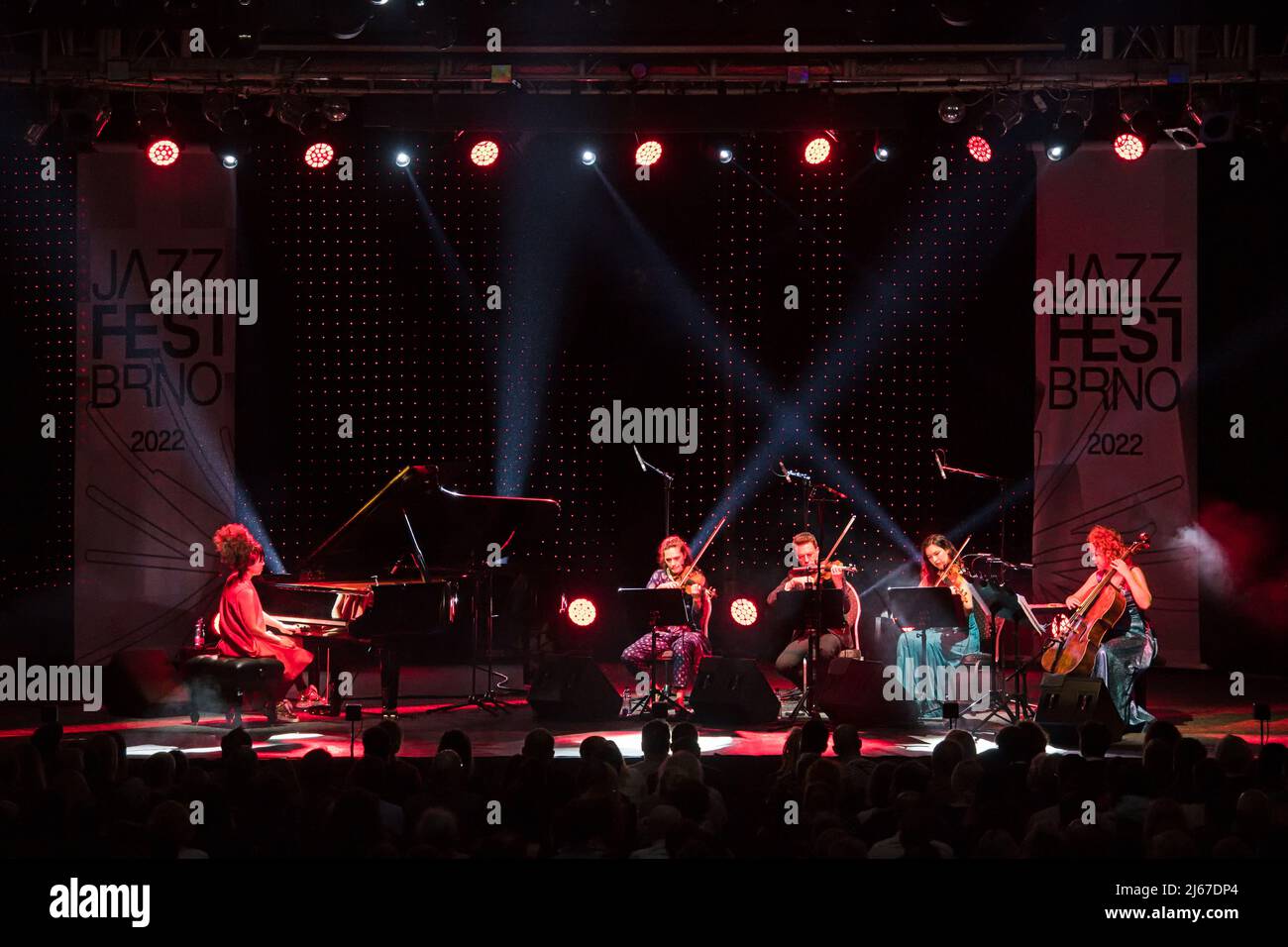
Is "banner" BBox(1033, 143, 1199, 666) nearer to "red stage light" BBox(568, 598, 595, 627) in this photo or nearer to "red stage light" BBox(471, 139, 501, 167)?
"red stage light" BBox(568, 598, 595, 627)

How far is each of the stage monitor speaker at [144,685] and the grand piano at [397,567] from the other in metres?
0.82

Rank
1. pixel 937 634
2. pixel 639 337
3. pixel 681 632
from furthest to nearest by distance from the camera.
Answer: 1. pixel 639 337
2. pixel 681 632
3. pixel 937 634

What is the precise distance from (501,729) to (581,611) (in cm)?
336

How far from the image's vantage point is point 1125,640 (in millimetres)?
8625

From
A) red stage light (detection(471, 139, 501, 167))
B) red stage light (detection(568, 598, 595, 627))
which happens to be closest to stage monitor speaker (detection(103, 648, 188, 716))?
red stage light (detection(568, 598, 595, 627))

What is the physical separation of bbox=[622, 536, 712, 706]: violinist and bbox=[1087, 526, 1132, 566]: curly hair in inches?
108

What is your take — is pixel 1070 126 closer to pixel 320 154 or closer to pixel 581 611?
pixel 581 611

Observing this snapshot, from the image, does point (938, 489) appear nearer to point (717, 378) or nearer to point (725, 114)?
point (717, 378)

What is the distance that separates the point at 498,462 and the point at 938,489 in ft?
13.2

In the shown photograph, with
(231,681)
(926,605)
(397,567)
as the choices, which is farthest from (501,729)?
(926,605)

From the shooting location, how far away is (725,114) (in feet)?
35.2

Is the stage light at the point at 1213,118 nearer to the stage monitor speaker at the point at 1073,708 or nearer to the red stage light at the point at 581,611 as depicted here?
the stage monitor speaker at the point at 1073,708
